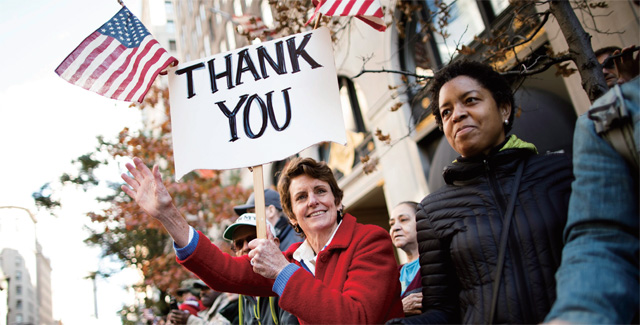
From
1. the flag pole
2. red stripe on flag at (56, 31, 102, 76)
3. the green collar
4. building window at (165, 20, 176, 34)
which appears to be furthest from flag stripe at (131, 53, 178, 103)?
building window at (165, 20, 176, 34)

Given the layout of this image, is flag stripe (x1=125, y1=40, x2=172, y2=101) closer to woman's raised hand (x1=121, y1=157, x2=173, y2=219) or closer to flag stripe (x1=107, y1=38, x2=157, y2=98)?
flag stripe (x1=107, y1=38, x2=157, y2=98)

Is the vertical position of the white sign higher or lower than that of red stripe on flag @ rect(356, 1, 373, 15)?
lower

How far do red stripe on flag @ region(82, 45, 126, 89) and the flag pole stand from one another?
4.35 ft

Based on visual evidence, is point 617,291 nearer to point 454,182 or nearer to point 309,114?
point 454,182

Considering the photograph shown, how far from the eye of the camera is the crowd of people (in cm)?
142

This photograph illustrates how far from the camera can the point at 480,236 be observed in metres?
2.07

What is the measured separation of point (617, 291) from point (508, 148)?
966 mm

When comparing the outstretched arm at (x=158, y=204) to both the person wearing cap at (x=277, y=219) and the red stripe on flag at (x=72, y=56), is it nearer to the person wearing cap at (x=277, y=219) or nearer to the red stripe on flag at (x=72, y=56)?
the red stripe on flag at (x=72, y=56)

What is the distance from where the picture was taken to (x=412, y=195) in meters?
9.46

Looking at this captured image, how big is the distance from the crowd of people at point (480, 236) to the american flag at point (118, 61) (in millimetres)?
928

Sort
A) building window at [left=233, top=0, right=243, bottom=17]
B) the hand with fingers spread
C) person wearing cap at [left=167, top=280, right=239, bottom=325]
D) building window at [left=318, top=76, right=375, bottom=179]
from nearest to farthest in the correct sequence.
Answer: the hand with fingers spread, person wearing cap at [left=167, top=280, right=239, bottom=325], building window at [left=318, top=76, right=375, bottom=179], building window at [left=233, top=0, right=243, bottom=17]

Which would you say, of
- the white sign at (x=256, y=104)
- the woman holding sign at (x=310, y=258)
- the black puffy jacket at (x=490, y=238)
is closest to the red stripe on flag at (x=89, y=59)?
the white sign at (x=256, y=104)

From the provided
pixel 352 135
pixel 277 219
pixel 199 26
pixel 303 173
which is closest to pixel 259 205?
pixel 303 173

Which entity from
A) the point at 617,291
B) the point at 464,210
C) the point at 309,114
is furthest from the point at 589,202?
the point at 309,114
